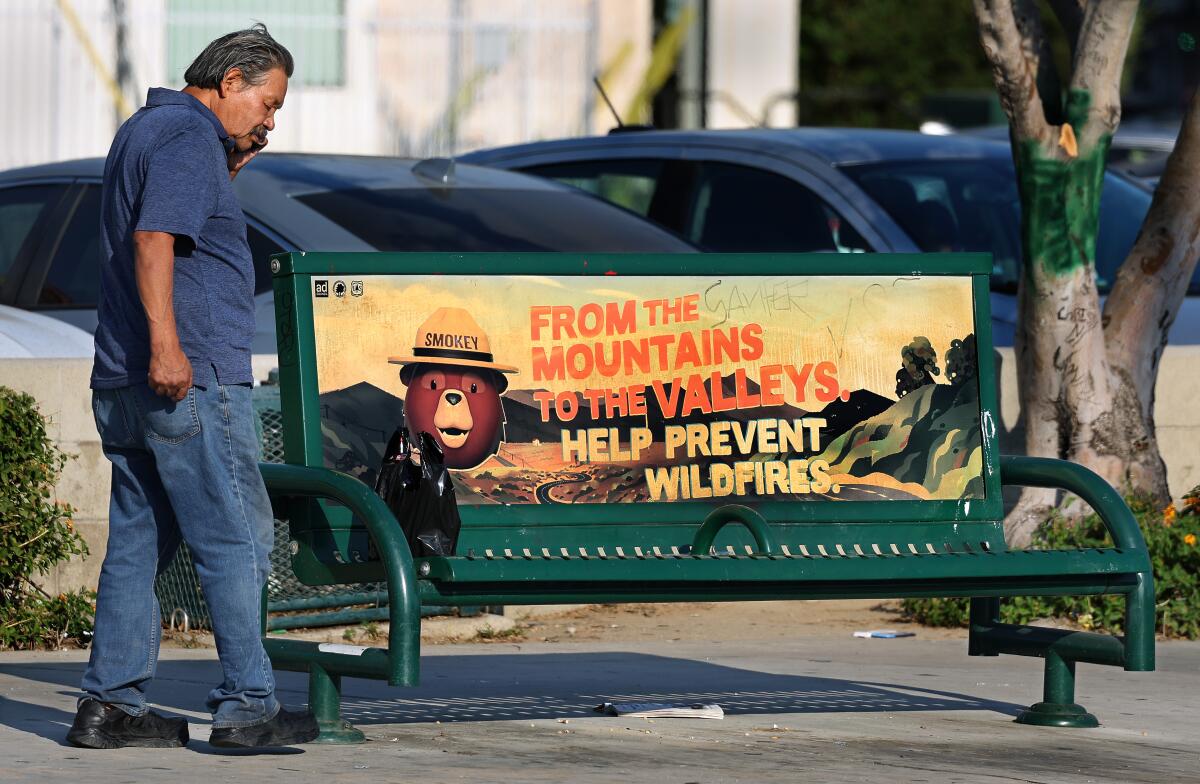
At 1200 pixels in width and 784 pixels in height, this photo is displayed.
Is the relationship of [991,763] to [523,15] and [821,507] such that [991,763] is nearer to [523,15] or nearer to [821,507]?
[821,507]

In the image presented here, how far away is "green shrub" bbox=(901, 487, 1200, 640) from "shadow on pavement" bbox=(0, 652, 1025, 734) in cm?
148

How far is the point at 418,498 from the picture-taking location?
5.63m

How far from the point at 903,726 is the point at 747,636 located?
7.52 feet

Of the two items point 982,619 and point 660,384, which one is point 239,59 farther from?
point 982,619

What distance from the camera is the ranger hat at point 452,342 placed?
233 inches

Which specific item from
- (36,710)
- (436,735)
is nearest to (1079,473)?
(436,735)

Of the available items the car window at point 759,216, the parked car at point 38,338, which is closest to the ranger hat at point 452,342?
the parked car at point 38,338

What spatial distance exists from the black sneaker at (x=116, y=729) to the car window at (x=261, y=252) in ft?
10.1

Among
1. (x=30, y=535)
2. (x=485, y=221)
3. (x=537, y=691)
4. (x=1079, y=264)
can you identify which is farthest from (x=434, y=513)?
(x=1079, y=264)

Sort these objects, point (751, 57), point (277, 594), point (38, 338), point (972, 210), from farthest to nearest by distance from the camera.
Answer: point (751, 57) < point (972, 210) < point (38, 338) < point (277, 594)

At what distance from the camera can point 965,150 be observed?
35.8 ft

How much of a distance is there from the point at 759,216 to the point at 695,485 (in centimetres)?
442

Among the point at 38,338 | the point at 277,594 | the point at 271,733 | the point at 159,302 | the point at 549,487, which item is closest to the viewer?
the point at 159,302

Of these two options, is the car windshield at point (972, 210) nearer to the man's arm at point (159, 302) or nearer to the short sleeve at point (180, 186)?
the short sleeve at point (180, 186)
